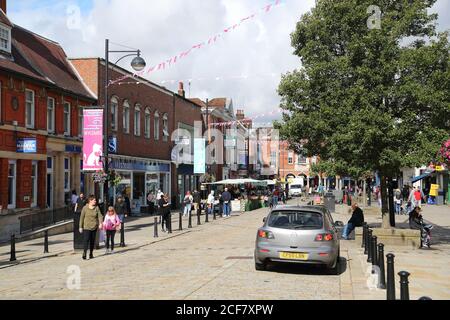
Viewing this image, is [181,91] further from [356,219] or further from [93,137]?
[356,219]

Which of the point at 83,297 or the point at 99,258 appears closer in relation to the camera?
the point at 83,297

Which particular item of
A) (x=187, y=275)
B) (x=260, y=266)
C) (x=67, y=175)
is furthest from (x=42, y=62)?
(x=260, y=266)

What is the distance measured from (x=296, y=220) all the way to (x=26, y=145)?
15252 mm

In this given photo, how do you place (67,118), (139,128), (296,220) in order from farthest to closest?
1. (139,128)
2. (67,118)
3. (296,220)

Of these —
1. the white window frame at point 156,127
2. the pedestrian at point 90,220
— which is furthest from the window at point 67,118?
the pedestrian at point 90,220

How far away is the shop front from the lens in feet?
110

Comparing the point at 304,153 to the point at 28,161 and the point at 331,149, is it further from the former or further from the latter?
the point at 28,161

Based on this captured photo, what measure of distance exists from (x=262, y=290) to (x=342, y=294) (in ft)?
4.59

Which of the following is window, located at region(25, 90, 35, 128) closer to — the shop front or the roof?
the roof

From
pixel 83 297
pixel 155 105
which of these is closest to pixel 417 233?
pixel 83 297

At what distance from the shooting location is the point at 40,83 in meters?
24.8

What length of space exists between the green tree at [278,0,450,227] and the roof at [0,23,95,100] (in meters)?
12.9

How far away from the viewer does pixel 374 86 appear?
1611 cm

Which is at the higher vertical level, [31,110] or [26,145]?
[31,110]
